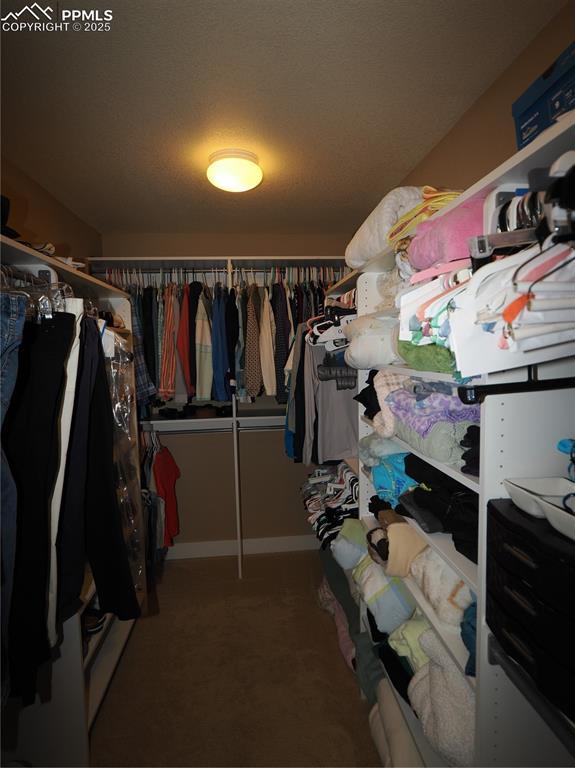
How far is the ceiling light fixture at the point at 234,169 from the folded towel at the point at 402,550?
173 centimetres

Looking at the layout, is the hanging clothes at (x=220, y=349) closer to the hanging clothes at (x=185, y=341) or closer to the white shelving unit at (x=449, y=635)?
the hanging clothes at (x=185, y=341)

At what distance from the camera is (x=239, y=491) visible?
2.92 metres

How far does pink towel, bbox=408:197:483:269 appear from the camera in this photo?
2.86 ft

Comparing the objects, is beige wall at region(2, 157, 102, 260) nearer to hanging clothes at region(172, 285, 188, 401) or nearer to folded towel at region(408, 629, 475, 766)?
hanging clothes at region(172, 285, 188, 401)

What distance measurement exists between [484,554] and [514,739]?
476 millimetres

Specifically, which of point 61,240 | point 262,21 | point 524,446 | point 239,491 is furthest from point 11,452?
point 239,491

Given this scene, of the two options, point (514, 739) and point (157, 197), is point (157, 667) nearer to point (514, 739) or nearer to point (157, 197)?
point (514, 739)

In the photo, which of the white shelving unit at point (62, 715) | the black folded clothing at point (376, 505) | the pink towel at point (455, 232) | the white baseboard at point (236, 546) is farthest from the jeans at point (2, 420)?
the white baseboard at point (236, 546)

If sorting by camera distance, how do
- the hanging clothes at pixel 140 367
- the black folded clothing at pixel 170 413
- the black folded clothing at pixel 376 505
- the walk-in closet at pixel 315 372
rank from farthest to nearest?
the black folded clothing at pixel 170 413 → the hanging clothes at pixel 140 367 → the black folded clothing at pixel 376 505 → the walk-in closet at pixel 315 372

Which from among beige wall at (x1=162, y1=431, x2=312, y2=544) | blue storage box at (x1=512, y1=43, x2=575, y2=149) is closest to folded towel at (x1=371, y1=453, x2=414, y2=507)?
blue storage box at (x1=512, y1=43, x2=575, y2=149)

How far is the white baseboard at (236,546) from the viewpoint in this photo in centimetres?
295

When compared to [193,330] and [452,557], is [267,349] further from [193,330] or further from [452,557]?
[452,557]

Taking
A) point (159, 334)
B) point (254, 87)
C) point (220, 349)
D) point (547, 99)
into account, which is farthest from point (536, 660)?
point (159, 334)

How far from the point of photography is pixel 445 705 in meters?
0.99
